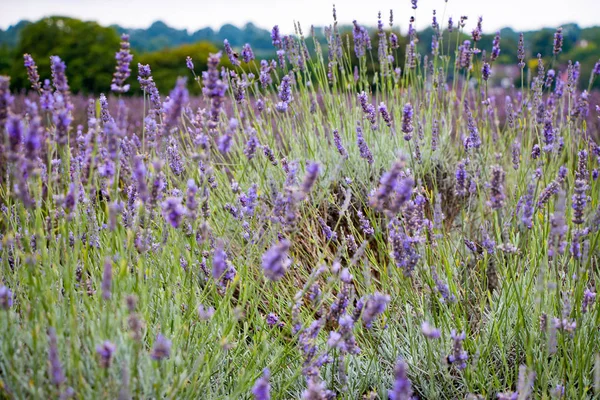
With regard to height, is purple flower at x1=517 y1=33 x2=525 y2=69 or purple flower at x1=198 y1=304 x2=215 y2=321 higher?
purple flower at x1=517 y1=33 x2=525 y2=69

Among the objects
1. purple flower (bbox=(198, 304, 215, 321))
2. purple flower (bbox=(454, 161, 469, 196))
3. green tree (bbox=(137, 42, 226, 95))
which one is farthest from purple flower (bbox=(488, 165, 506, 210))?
green tree (bbox=(137, 42, 226, 95))

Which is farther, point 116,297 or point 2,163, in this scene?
point 2,163

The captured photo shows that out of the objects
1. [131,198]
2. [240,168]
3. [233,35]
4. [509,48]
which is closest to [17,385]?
[131,198]

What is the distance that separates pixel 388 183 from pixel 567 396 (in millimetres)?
1018

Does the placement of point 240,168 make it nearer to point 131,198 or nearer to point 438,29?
point 131,198

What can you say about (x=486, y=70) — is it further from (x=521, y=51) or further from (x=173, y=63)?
(x=173, y=63)

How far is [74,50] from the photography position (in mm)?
18016

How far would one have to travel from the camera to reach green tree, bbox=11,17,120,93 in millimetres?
16656

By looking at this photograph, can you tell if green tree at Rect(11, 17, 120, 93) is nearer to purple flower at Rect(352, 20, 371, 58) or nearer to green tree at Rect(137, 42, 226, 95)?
green tree at Rect(137, 42, 226, 95)

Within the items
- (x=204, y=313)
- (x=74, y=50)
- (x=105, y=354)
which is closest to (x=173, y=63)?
(x=74, y=50)

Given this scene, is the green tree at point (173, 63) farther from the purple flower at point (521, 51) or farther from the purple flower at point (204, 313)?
the purple flower at point (204, 313)

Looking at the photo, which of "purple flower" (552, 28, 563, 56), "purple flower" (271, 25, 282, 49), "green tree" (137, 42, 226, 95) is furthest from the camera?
"green tree" (137, 42, 226, 95)

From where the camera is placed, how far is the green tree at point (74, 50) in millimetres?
16656

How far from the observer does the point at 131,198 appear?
6.48 ft
